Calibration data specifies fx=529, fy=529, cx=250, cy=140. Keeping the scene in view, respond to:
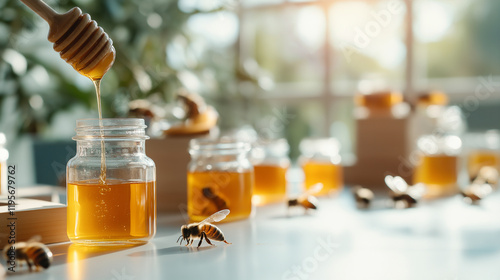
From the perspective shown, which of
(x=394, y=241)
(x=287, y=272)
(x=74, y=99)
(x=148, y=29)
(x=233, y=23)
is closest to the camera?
(x=287, y=272)

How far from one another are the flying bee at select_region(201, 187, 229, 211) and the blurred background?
3.69ft

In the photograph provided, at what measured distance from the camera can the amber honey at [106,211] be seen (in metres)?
0.90

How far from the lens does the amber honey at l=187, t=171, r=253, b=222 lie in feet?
3.83

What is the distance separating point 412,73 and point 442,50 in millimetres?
236

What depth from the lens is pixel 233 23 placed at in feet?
12.7

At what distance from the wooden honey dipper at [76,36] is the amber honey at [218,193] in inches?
16.7

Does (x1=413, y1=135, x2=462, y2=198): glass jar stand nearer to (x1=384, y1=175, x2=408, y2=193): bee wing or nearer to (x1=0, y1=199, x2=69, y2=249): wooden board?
(x1=384, y1=175, x2=408, y2=193): bee wing

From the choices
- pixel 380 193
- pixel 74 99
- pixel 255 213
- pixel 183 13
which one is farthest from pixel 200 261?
pixel 183 13

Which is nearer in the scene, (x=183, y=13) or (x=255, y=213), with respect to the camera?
(x=255, y=213)

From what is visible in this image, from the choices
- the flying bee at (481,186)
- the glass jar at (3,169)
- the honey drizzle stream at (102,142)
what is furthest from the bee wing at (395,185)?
the glass jar at (3,169)

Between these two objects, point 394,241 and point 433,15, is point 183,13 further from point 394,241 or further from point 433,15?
point 394,241

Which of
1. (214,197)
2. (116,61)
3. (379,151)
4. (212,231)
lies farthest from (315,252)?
(116,61)

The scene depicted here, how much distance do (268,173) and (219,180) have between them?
370 millimetres

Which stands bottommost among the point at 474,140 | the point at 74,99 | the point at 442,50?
the point at 474,140
